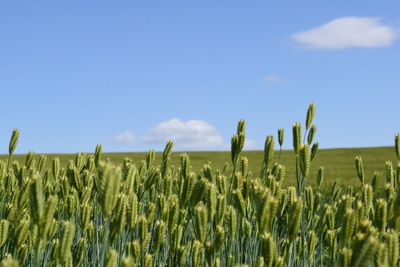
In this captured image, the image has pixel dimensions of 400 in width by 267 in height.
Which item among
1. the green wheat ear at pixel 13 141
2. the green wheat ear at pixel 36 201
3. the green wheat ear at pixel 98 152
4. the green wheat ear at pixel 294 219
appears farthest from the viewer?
the green wheat ear at pixel 98 152

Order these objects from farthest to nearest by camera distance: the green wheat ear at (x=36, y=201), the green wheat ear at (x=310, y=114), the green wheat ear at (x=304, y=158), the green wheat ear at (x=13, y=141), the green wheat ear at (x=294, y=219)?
the green wheat ear at (x=13, y=141)
the green wheat ear at (x=310, y=114)
the green wheat ear at (x=304, y=158)
the green wheat ear at (x=294, y=219)
the green wheat ear at (x=36, y=201)

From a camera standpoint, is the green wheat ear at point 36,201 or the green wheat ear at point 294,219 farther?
the green wheat ear at point 294,219

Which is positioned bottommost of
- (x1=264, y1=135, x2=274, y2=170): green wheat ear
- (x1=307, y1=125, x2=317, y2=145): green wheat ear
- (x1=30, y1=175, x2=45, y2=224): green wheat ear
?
(x1=30, y1=175, x2=45, y2=224): green wheat ear

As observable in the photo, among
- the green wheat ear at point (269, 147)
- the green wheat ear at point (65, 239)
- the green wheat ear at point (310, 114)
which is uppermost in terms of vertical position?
the green wheat ear at point (310, 114)

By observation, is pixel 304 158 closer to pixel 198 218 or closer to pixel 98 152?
pixel 198 218

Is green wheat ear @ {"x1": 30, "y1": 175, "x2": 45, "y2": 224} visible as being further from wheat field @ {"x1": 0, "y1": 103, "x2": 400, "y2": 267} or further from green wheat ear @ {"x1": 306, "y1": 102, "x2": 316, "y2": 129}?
green wheat ear @ {"x1": 306, "y1": 102, "x2": 316, "y2": 129}

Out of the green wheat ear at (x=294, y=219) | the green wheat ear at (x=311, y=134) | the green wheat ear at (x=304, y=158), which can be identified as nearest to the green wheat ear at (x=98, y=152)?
the green wheat ear at (x=311, y=134)

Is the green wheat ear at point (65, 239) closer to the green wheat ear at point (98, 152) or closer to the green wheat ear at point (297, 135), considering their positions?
the green wheat ear at point (297, 135)

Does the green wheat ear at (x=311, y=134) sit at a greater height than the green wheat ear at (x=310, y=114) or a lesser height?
lesser

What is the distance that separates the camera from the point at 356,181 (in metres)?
A: 11.4

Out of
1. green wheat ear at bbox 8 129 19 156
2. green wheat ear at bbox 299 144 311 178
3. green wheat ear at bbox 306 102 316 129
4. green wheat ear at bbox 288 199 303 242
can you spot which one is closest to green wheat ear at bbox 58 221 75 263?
green wheat ear at bbox 288 199 303 242

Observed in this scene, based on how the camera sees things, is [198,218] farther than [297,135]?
No

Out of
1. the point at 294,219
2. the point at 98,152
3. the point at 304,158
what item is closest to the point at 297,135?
the point at 304,158

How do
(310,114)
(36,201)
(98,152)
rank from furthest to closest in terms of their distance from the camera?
(98,152) < (310,114) < (36,201)
